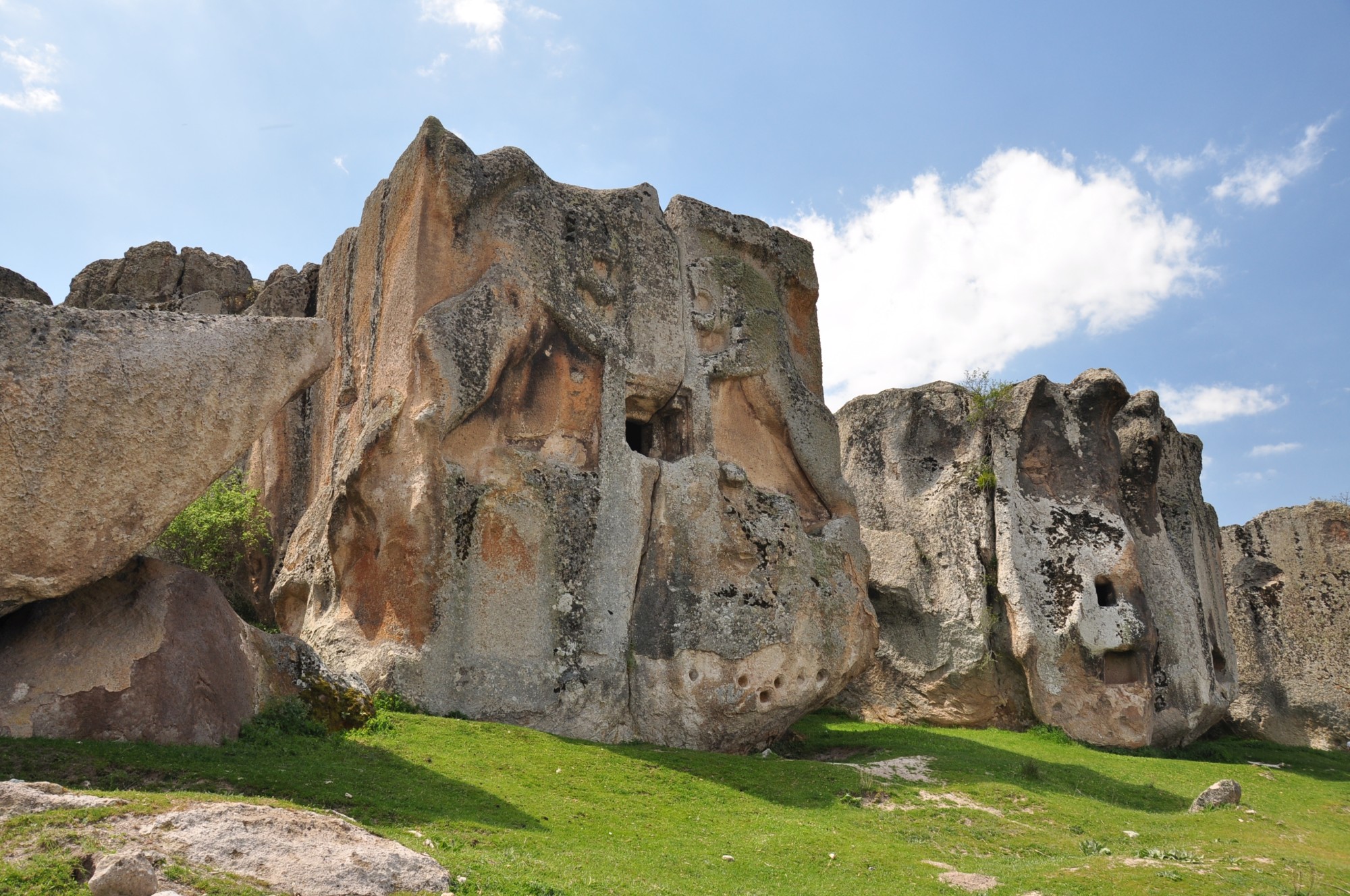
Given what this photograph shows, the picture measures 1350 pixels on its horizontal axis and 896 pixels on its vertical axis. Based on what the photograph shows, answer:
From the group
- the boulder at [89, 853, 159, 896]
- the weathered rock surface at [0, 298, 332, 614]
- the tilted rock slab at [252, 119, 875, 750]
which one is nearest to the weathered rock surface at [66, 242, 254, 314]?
the tilted rock slab at [252, 119, 875, 750]

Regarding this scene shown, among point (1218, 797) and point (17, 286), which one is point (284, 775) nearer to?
point (1218, 797)

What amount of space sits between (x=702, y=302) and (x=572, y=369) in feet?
11.7

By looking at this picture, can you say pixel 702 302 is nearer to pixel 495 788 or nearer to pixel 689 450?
pixel 689 450

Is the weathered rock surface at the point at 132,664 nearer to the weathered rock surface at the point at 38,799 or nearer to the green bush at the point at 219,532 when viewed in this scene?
the weathered rock surface at the point at 38,799

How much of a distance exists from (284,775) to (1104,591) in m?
18.3

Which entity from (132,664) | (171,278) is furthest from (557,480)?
(171,278)

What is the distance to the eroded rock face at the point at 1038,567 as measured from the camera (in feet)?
72.7

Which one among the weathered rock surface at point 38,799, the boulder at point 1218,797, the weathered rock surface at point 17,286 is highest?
the weathered rock surface at point 17,286

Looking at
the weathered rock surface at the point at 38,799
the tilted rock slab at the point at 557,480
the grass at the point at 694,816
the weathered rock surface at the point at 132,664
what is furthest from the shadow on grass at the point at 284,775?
the tilted rock slab at the point at 557,480

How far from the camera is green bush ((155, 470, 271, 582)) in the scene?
19078mm

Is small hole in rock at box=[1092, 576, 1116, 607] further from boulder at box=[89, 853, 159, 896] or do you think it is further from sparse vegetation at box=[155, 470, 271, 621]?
boulder at box=[89, 853, 159, 896]

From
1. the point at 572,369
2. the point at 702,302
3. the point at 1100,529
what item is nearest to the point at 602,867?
the point at 572,369

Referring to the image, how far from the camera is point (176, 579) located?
35.4 ft

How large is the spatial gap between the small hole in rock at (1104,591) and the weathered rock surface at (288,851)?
18383 millimetres
